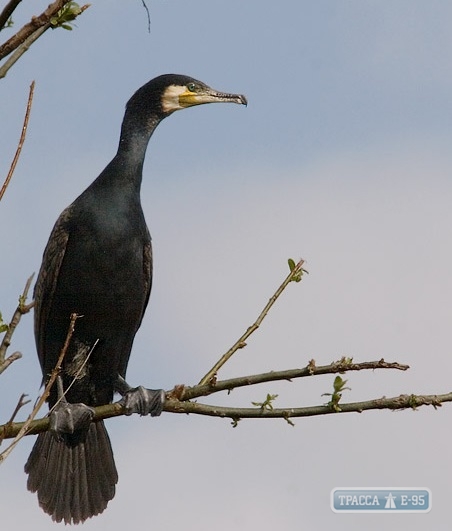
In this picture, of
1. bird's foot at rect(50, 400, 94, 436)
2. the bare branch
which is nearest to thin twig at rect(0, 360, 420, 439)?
bird's foot at rect(50, 400, 94, 436)

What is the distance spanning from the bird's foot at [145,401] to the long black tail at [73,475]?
2.97 ft

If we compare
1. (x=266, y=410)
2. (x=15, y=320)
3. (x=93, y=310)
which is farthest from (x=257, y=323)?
(x=93, y=310)

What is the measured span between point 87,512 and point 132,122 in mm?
2489

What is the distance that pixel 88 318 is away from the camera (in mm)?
5988

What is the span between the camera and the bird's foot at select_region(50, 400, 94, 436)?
570 centimetres

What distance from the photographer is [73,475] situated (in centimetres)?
641

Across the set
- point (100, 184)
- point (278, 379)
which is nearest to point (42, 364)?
point (100, 184)

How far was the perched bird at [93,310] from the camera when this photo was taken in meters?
5.99

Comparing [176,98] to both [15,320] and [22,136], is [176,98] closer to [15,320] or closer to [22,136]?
[15,320]

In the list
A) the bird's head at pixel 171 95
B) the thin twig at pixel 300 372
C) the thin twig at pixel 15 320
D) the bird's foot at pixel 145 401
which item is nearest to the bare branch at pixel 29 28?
the thin twig at pixel 15 320

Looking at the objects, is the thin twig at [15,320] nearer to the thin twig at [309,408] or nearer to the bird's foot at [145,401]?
the thin twig at [309,408]

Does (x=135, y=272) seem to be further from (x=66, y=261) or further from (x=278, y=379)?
(x=278, y=379)

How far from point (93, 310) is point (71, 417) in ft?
2.12

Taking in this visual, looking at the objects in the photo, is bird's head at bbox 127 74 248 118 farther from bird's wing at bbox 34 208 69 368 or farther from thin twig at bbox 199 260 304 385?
thin twig at bbox 199 260 304 385
